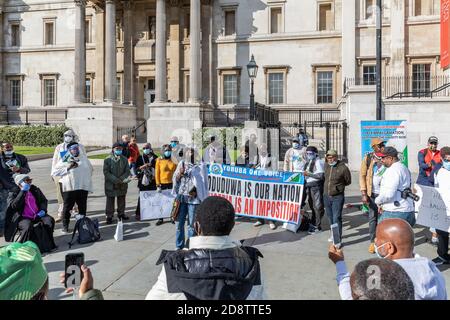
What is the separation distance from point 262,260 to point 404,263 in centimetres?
404

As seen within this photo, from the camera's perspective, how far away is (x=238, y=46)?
3098 centimetres

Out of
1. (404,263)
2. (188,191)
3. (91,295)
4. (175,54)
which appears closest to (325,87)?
(175,54)

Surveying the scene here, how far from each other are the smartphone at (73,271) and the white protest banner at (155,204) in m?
5.81

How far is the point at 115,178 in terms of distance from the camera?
895 centimetres

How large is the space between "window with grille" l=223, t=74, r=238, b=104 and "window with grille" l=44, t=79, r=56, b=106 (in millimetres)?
16366

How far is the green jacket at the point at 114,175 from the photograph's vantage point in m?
8.97

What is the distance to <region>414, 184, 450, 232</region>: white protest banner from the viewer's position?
6.37 meters

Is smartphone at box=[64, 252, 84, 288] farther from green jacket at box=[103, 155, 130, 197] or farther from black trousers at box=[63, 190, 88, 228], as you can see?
Answer: green jacket at box=[103, 155, 130, 197]

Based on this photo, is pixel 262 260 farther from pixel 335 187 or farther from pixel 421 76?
pixel 421 76

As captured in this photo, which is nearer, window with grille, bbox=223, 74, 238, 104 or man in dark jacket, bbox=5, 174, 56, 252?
man in dark jacket, bbox=5, 174, 56, 252

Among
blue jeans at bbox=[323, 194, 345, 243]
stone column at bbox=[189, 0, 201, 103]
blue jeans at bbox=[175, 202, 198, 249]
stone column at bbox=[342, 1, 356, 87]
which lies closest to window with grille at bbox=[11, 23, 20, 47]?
stone column at bbox=[189, 0, 201, 103]
